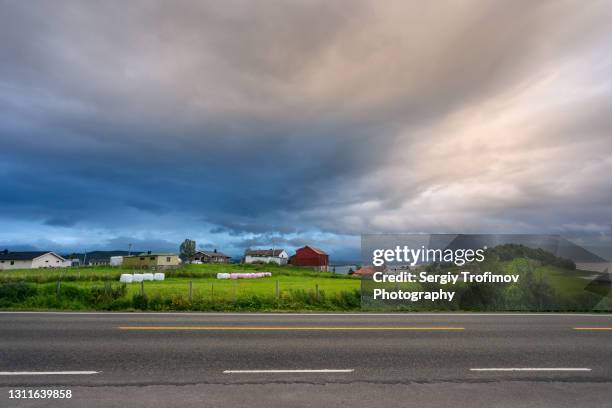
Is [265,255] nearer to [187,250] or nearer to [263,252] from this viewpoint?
[263,252]

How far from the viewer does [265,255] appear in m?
128

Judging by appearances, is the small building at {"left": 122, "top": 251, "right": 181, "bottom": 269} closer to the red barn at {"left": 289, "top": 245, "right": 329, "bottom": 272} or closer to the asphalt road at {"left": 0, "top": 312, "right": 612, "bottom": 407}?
the red barn at {"left": 289, "top": 245, "right": 329, "bottom": 272}

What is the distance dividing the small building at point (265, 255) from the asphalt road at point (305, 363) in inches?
4496

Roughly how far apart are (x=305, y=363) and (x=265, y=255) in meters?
121

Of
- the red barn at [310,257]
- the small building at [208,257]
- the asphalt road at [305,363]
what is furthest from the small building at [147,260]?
the asphalt road at [305,363]

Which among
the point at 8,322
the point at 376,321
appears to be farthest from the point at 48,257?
the point at 376,321

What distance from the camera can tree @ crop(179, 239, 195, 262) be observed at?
484 feet

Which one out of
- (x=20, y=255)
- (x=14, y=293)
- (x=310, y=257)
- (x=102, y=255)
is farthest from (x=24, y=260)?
(x=14, y=293)

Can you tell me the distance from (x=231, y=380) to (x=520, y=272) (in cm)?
1851

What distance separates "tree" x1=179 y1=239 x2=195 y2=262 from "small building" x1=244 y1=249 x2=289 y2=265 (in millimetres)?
27524

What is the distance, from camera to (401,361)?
324 inches

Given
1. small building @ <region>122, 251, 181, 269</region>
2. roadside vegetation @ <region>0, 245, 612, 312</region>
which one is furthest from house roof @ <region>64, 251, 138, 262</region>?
roadside vegetation @ <region>0, 245, 612, 312</region>

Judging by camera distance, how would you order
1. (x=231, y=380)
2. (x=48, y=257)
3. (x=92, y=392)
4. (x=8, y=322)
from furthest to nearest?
(x=48, y=257) → (x=8, y=322) → (x=231, y=380) → (x=92, y=392)

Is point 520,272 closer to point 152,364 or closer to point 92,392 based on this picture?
point 152,364
